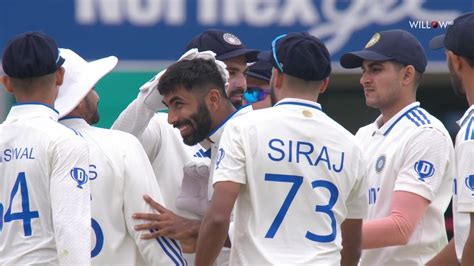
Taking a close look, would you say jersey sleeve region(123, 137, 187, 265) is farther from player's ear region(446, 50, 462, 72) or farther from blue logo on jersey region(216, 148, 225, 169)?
player's ear region(446, 50, 462, 72)

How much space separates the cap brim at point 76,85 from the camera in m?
5.00

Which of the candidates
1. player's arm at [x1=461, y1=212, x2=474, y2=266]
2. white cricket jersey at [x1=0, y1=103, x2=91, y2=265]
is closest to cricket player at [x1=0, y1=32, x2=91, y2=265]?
white cricket jersey at [x1=0, y1=103, x2=91, y2=265]

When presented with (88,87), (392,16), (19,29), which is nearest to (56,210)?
(88,87)

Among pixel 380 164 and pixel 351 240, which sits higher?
pixel 380 164

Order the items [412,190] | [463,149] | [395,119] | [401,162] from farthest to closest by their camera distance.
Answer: [395,119] → [401,162] → [412,190] → [463,149]

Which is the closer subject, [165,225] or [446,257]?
[165,225]

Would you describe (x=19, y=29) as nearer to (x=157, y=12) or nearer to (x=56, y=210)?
(x=157, y=12)

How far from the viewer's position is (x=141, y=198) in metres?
5.02

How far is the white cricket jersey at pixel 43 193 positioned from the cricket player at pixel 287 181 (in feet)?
1.67

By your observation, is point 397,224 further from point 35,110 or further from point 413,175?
point 35,110

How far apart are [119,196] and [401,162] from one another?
129cm

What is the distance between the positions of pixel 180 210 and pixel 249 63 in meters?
1.10

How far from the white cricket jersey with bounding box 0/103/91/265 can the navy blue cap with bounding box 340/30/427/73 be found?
1.63 meters

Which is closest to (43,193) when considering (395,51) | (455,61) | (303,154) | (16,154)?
(16,154)
